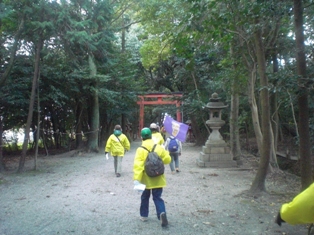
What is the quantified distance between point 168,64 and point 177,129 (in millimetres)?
14926

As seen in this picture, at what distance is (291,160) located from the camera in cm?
1550

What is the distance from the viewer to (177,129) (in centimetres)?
1041

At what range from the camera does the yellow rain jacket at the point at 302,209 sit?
2.13 metres

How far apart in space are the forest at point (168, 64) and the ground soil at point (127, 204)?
38.3 inches

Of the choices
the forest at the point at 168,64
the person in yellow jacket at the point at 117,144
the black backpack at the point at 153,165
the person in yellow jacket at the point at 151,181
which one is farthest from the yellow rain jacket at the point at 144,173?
the person in yellow jacket at the point at 117,144

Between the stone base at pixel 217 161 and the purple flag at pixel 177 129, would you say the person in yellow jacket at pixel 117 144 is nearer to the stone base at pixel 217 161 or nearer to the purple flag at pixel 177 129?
the purple flag at pixel 177 129

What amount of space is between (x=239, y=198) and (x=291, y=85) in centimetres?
308

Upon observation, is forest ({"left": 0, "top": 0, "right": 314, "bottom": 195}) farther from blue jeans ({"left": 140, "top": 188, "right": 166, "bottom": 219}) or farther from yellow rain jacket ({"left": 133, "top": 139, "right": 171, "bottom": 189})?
blue jeans ({"left": 140, "top": 188, "right": 166, "bottom": 219})

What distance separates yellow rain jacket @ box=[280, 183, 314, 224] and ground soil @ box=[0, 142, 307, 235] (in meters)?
2.99

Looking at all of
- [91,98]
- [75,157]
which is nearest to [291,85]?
[75,157]

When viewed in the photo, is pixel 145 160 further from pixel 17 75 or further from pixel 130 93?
pixel 130 93

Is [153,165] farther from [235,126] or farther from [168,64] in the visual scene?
[168,64]

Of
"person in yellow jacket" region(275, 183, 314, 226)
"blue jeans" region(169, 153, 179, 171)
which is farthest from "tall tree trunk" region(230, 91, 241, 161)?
"person in yellow jacket" region(275, 183, 314, 226)

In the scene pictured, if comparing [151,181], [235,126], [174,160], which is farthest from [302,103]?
[235,126]
